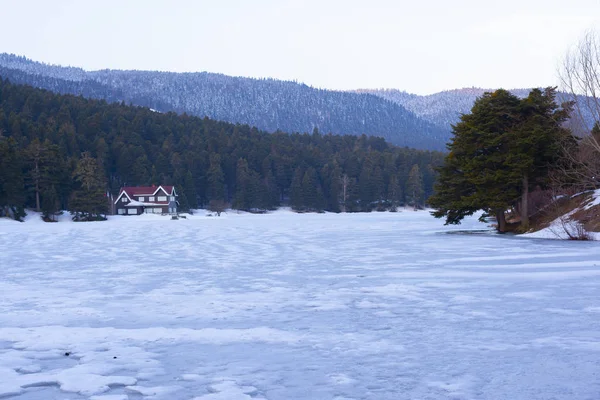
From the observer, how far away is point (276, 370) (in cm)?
689

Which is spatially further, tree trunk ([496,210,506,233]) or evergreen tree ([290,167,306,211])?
evergreen tree ([290,167,306,211])

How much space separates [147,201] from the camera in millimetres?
106500

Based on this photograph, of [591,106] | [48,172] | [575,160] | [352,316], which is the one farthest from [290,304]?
[48,172]

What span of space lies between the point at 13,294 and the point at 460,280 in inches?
431

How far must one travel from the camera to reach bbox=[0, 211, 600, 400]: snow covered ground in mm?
6258

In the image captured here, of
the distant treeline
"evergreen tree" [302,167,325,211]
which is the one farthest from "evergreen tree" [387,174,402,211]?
"evergreen tree" [302,167,325,211]

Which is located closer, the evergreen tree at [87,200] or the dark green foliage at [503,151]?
the dark green foliage at [503,151]

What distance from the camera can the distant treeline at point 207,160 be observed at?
116 m

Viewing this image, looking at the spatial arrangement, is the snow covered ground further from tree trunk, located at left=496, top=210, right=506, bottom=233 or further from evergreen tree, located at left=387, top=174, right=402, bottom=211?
evergreen tree, located at left=387, top=174, right=402, bottom=211

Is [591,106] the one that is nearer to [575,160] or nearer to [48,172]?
[575,160]

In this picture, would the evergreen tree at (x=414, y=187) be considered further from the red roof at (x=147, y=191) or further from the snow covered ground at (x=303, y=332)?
the snow covered ground at (x=303, y=332)

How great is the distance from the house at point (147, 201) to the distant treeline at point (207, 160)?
3.66 m

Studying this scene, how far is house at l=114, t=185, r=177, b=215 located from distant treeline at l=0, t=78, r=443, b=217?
366 centimetres

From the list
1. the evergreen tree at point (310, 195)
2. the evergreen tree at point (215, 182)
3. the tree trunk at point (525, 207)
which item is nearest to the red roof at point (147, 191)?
the evergreen tree at point (215, 182)
